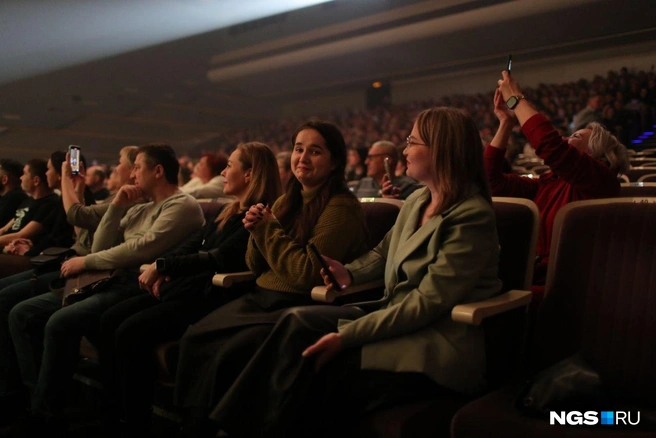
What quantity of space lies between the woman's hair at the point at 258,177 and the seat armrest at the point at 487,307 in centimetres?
100

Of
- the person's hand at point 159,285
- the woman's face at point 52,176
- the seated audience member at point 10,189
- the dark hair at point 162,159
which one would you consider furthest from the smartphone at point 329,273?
the seated audience member at point 10,189

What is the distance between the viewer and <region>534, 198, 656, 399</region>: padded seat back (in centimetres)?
135

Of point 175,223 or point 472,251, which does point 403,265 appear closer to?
point 472,251

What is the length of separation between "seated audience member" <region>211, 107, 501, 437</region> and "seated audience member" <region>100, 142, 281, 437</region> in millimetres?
623

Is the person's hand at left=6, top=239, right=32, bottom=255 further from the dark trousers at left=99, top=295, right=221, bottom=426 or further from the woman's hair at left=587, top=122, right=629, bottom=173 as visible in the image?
the woman's hair at left=587, top=122, right=629, bottom=173

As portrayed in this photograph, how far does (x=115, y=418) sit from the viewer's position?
6.73 ft

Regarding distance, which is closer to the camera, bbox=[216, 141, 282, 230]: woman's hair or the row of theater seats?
the row of theater seats

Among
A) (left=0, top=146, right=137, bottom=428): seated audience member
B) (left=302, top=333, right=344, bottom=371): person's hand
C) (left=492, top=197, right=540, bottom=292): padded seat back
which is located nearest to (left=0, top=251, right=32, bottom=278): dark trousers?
(left=0, top=146, right=137, bottom=428): seated audience member

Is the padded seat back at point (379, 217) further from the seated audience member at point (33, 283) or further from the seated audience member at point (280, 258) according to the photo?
the seated audience member at point (33, 283)

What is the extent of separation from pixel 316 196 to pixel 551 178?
884 millimetres

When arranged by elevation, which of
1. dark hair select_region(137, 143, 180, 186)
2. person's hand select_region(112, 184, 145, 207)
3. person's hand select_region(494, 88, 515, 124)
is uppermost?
person's hand select_region(494, 88, 515, 124)

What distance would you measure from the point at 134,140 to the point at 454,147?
11.3 meters

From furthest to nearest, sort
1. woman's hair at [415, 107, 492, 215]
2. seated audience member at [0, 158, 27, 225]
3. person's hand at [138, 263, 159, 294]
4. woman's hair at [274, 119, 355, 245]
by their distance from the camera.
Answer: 1. seated audience member at [0, 158, 27, 225]
2. person's hand at [138, 263, 159, 294]
3. woman's hair at [274, 119, 355, 245]
4. woman's hair at [415, 107, 492, 215]

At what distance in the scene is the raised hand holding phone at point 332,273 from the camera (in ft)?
5.28
